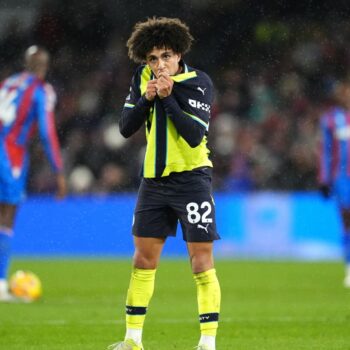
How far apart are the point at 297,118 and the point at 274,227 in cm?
302

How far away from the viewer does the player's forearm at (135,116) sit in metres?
5.82

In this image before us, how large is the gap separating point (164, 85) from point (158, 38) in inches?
13.9

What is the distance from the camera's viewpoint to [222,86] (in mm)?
17594

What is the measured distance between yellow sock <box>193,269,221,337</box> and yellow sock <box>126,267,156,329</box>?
274 millimetres

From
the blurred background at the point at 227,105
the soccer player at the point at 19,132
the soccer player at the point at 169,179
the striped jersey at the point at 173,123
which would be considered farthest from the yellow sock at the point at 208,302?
the blurred background at the point at 227,105

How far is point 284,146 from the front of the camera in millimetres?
16688

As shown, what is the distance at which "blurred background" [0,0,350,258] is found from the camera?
14695 mm

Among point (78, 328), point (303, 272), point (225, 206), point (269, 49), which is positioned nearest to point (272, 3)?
point (269, 49)

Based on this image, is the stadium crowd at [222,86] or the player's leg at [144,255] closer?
the player's leg at [144,255]

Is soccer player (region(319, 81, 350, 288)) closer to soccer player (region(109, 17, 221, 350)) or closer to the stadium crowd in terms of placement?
the stadium crowd

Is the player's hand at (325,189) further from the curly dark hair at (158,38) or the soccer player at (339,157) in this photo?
the curly dark hair at (158,38)

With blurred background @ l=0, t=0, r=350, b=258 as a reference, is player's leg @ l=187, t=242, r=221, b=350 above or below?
below

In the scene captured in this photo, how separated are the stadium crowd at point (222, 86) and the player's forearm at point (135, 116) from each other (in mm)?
9972

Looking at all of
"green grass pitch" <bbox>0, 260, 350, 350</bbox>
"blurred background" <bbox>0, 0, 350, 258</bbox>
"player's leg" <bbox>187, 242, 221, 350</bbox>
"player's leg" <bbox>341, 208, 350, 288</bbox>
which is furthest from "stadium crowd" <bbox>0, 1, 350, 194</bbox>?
"player's leg" <bbox>187, 242, 221, 350</bbox>
